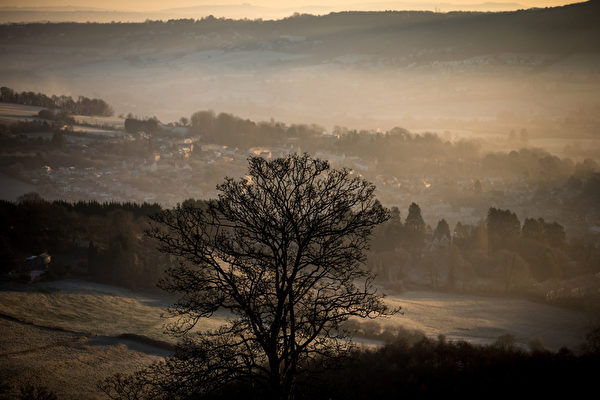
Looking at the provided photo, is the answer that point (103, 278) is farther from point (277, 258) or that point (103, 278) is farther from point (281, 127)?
point (281, 127)

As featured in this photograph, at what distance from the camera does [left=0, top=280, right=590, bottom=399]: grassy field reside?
2448 cm

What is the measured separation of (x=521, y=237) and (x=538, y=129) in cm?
15249

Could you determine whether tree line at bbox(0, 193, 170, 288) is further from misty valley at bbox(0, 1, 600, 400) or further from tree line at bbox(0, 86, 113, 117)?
tree line at bbox(0, 86, 113, 117)

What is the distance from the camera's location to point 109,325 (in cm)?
3238

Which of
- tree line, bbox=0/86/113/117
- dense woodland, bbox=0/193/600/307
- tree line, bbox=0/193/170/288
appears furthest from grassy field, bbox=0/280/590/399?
tree line, bbox=0/86/113/117

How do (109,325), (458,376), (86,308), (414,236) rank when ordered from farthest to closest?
(414,236) → (86,308) → (109,325) → (458,376)

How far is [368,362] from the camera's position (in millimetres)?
21797

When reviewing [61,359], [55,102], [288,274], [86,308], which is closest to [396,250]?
[288,274]

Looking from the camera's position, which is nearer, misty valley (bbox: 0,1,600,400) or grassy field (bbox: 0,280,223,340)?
misty valley (bbox: 0,1,600,400)

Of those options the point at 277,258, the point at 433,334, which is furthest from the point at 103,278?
the point at 277,258

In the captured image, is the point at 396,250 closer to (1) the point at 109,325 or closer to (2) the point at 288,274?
(2) the point at 288,274

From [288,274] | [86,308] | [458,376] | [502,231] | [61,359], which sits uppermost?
[502,231]

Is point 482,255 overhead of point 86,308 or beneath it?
overhead

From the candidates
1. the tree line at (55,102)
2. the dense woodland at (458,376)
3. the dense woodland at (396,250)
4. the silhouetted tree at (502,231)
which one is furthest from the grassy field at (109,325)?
the tree line at (55,102)
